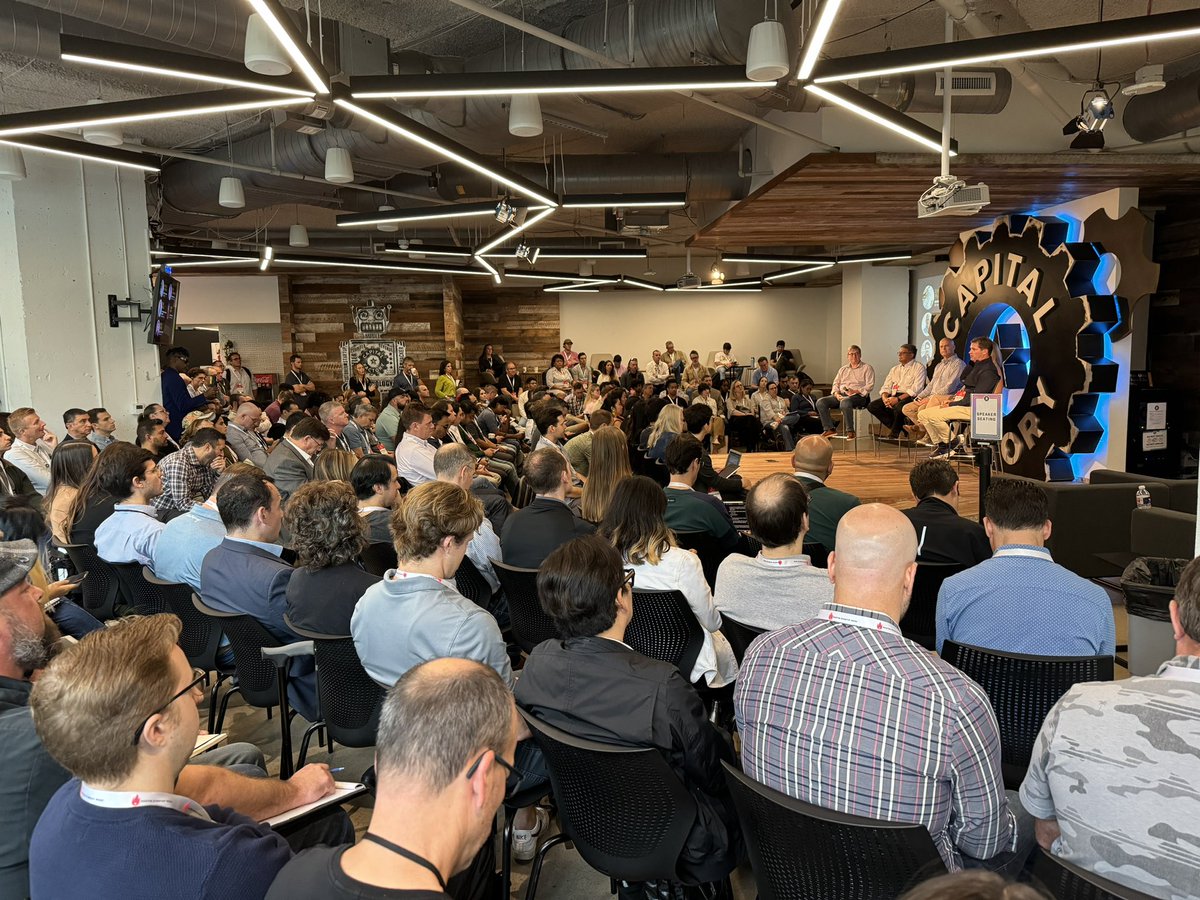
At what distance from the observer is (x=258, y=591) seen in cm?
310

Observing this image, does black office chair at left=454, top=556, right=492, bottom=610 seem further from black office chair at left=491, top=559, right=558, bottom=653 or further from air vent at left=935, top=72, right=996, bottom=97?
air vent at left=935, top=72, right=996, bottom=97

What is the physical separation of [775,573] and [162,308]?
797 cm

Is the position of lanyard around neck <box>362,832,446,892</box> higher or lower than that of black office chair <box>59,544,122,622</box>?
higher

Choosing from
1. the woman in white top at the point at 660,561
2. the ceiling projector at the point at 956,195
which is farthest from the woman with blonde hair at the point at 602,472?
the ceiling projector at the point at 956,195

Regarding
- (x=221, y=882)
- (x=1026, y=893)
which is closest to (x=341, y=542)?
(x=221, y=882)

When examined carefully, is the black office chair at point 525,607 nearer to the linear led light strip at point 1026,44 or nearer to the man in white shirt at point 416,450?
the linear led light strip at point 1026,44

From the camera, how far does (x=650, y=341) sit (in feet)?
66.0

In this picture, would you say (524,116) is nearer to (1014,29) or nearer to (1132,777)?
(1014,29)

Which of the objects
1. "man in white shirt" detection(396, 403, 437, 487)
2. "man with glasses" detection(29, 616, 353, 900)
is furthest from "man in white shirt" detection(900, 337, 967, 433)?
"man with glasses" detection(29, 616, 353, 900)

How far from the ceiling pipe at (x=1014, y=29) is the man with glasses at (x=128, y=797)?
506 centimetres

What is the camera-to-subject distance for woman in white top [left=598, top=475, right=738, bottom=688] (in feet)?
9.27

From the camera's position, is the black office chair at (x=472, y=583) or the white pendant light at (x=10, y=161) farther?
the white pendant light at (x=10, y=161)

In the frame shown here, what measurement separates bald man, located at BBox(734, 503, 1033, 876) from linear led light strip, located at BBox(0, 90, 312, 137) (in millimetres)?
3845

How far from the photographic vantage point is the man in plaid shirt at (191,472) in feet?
17.0
